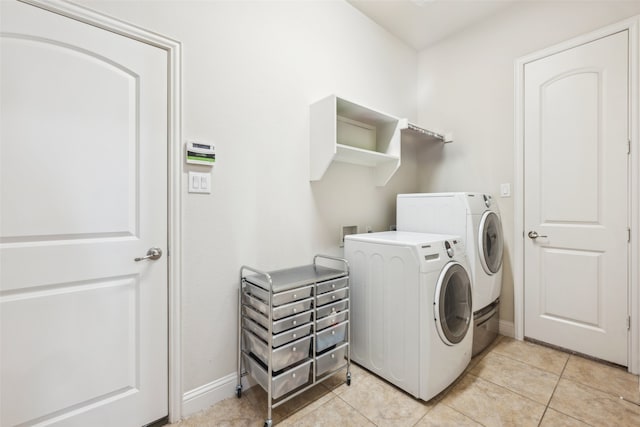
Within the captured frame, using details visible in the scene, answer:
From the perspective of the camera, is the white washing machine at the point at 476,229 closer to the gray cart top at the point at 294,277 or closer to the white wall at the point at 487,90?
the white wall at the point at 487,90

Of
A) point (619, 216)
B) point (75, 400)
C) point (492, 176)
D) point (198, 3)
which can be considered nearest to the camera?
point (75, 400)

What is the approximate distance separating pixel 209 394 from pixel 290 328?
0.61m

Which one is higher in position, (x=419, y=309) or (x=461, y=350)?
(x=419, y=309)

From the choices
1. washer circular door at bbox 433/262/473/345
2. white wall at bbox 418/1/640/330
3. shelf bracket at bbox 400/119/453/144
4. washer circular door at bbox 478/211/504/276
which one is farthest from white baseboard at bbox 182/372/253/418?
white wall at bbox 418/1/640/330

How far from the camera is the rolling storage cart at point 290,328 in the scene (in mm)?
1381

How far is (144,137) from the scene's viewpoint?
133 centimetres

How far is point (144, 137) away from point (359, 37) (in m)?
1.98

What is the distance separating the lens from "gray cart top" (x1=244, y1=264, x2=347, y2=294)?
146 centimetres

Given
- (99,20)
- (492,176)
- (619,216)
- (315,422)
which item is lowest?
(315,422)

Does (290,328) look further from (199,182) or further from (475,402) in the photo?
(475,402)

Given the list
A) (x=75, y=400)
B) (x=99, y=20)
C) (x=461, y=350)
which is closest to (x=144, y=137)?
(x=99, y=20)

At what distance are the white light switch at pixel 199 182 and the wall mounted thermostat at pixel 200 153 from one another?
0.21 ft

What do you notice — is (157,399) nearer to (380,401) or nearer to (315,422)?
(315,422)

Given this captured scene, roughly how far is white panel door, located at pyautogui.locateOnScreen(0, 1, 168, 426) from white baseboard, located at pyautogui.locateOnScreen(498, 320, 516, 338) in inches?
103
